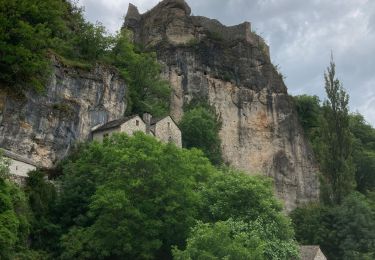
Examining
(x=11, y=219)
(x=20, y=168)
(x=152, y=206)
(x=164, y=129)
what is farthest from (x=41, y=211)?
(x=164, y=129)

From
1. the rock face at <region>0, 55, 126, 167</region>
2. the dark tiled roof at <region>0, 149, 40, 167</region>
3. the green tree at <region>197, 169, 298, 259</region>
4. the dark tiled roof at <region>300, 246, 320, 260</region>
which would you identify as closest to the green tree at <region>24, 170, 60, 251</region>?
the dark tiled roof at <region>0, 149, 40, 167</region>

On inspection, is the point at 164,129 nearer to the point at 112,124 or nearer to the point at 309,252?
the point at 112,124

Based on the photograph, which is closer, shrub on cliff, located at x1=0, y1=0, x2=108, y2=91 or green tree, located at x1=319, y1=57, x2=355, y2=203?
shrub on cliff, located at x1=0, y1=0, x2=108, y2=91

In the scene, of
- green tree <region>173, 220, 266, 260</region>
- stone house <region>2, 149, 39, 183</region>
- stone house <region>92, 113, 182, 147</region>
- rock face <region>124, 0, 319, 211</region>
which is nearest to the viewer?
green tree <region>173, 220, 266, 260</region>

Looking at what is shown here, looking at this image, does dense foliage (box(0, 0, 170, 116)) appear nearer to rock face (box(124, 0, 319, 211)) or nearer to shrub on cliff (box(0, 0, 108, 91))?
shrub on cliff (box(0, 0, 108, 91))

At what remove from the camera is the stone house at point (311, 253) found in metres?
37.7

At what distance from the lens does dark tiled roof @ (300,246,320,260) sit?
37688 millimetres

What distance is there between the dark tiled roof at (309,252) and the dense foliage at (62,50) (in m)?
19.0

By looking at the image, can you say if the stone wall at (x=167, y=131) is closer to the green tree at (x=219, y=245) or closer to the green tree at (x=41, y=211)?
the green tree at (x=41, y=211)

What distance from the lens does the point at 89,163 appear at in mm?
36000

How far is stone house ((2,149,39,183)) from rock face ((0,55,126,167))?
171 cm

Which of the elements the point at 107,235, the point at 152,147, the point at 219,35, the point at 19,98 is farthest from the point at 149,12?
the point at 107,235

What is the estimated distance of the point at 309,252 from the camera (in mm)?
38406

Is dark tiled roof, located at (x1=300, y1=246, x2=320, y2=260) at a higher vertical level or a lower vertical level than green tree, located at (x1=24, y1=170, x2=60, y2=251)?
lower
